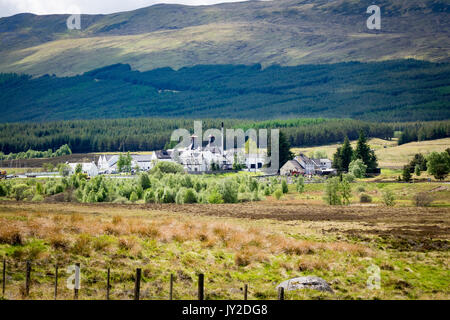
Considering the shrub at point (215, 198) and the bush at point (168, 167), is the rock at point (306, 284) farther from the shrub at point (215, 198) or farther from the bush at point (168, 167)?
the bush at point (168, 167)

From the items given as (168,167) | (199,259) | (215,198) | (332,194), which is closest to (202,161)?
(168,167)

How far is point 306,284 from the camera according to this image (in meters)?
26.1

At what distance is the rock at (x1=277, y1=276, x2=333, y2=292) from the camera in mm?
25938

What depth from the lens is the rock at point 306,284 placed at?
85.1 ft

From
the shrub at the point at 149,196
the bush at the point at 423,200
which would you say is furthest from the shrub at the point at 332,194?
the shrub at the point at 149,196

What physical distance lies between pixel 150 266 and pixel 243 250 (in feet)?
20.7

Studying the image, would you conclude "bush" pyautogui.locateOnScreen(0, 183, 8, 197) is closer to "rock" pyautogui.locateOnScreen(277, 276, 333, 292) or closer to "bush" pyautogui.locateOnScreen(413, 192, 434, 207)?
"bush" pyautogui.locateOnScreen(413, 192, 434, 207)

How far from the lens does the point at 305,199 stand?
3593 inches

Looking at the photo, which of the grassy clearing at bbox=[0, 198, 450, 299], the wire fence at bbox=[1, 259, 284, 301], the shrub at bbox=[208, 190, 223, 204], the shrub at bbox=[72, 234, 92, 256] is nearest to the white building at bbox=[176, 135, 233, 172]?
the shrub at bbox=[208, 190, 223, 204]

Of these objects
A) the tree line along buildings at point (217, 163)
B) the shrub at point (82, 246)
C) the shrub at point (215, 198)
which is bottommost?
the tree line along buildings at point (217, 163)

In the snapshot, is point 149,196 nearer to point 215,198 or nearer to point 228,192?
point 215,198
